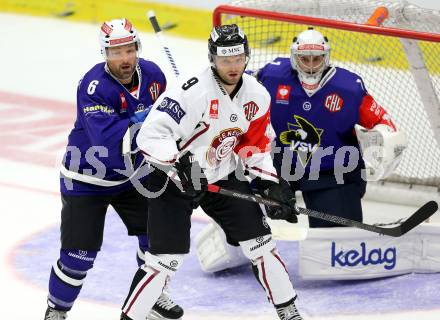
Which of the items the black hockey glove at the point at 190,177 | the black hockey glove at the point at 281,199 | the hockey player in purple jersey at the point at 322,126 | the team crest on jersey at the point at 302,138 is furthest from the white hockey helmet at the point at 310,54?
the black hockey glove at the point at 190,177

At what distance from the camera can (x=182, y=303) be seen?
4539 millimetres

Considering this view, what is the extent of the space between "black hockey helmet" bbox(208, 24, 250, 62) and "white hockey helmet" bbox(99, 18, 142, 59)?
0.36 meters

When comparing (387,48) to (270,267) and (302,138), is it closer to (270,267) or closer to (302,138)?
(302,138)

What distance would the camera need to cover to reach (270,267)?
3.95m

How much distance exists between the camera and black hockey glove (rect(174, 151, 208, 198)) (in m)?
3.76

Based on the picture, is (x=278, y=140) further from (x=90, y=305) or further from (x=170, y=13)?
(x=170, y=13)

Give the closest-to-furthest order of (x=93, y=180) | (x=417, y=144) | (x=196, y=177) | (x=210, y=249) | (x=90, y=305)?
(x=196, y=177)
(x=93, y=180)
(x=90, y=305)
(x=210, y=249)
(x=417, y=144)

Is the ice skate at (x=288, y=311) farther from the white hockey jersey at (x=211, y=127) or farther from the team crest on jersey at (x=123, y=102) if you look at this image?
the team crest on jersey at (x=123, y=102)

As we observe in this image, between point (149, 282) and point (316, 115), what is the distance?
130 centimetres

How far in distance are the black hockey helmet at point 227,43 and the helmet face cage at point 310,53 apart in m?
0.86

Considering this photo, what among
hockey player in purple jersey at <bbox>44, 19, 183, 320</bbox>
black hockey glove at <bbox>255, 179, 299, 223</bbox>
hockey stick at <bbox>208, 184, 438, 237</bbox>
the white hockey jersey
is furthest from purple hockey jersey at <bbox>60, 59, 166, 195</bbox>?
black hockey glove at <bbox>255, 179, 299, 223</bbox>

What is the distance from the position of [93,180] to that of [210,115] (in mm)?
545

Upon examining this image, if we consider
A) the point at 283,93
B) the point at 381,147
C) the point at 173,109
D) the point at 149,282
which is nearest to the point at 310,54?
the point at 283,93

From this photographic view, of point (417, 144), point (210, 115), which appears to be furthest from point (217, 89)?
point (417, 144)
